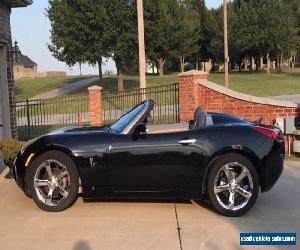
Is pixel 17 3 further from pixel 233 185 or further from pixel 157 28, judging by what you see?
pixel 157 28

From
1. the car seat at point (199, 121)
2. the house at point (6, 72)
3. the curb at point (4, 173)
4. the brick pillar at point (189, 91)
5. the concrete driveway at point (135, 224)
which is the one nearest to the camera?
the concrete driveway at point (135, 224)

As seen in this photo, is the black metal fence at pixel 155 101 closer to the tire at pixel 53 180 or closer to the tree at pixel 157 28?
the tire at pixel 53 180

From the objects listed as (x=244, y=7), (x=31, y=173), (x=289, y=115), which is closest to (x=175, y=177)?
(x=31, y=173)

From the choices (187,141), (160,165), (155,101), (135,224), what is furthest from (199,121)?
(155,101)

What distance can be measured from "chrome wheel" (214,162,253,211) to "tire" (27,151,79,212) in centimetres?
168

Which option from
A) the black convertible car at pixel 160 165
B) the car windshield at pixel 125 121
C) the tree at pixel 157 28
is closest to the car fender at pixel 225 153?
the black convertible car at pixel 160 165

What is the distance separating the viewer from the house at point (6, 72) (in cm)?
1078

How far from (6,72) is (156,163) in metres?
6.08

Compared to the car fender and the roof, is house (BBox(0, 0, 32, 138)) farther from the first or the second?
the car fender

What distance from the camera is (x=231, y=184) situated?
5895mm

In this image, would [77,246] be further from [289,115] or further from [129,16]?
[129,16]

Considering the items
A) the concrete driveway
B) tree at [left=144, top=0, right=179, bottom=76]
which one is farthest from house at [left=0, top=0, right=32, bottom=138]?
tree at [left=144, top=0, right=179, bottom=76]

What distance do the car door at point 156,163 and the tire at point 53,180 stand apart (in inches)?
19.7

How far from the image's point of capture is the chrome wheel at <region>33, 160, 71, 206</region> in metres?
6.07
